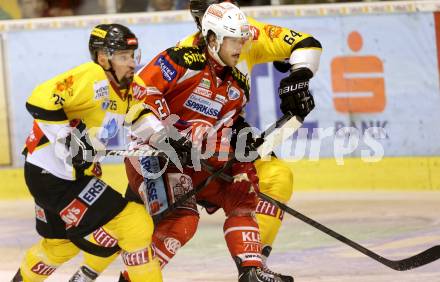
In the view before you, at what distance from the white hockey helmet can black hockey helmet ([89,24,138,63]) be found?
0.37 m

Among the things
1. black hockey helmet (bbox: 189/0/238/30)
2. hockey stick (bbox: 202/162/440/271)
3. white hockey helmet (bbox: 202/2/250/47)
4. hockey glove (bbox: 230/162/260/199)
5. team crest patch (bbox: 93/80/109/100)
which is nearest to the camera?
team crest patch (bbox: 93/80/109/100)

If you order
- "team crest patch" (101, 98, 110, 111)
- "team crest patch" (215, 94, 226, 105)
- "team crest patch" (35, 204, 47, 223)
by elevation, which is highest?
"team crest patch" (101, 98, 110, 111)

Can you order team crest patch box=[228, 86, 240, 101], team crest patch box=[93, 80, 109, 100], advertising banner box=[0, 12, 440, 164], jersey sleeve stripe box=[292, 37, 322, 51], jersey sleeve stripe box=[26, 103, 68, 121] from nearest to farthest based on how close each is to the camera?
jersey sleeve stripe box=[26, 103, 68, 121], team crest patch box=[93, 80, 109, 100], team crest patch box=[228, 86, 240, 101], jersey sleeve stripe box=[292, 37, 322, 51], advertising banner box=[0, 12, 440, 164]

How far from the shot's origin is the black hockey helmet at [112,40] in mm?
5039

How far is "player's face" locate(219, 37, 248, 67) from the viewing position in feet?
17.0

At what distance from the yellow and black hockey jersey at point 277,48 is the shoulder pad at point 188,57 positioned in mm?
330

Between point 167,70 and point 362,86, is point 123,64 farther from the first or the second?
point 362,86

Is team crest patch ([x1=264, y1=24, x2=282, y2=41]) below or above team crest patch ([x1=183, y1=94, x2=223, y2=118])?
below

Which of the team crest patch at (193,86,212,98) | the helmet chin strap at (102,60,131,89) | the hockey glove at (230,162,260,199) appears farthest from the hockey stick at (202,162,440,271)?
Answer: the helmet chin strap at (102,60,131,89)

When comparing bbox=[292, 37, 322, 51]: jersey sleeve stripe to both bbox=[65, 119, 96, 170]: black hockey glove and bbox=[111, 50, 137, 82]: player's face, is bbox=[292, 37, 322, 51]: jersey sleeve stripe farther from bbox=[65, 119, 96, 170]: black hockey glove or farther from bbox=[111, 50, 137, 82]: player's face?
bbox=[65, 119, 96, 170]: black hockey glove

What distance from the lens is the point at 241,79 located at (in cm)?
542

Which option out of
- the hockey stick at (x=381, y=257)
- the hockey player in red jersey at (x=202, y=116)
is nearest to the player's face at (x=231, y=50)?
the hockey player in red jersey at (x=202, y=116)

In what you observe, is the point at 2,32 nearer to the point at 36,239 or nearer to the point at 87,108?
the point at 36,239

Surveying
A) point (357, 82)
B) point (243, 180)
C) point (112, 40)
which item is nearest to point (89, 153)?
point (112, 40)
